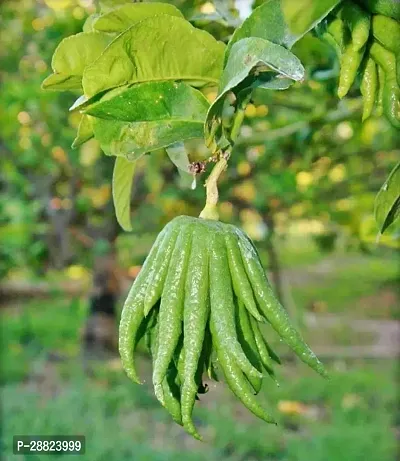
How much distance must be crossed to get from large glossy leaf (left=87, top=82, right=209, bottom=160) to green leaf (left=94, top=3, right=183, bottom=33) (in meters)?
0.10

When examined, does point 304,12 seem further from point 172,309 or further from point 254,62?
point 172,309

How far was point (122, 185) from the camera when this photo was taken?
3.14ft

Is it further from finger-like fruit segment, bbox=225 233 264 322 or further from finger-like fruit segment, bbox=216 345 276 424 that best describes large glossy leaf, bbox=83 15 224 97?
finger-like fruit segment, bbox=216 345 276 424

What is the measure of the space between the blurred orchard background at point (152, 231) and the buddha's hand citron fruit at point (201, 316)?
3.90 ft

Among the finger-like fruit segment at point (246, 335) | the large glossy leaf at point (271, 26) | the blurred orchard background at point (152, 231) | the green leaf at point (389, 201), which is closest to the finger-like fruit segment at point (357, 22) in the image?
the large glossy leaf at point (271, 26)

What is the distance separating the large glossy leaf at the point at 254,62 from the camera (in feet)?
2.12

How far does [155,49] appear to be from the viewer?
31.1 inches

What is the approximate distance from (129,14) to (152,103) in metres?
0.12

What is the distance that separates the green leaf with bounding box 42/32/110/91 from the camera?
0.82 metres

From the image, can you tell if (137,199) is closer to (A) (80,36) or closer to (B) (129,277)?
(B) (129,277)

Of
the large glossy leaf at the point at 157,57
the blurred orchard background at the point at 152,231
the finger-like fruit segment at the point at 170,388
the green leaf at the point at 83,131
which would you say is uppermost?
the large glossy leaf at the point at 157,57

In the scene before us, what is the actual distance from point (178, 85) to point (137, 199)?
3480mm

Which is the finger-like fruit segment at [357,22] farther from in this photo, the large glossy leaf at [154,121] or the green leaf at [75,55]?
the green leaf at [75,55]

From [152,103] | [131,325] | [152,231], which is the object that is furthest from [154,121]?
[152,231]
